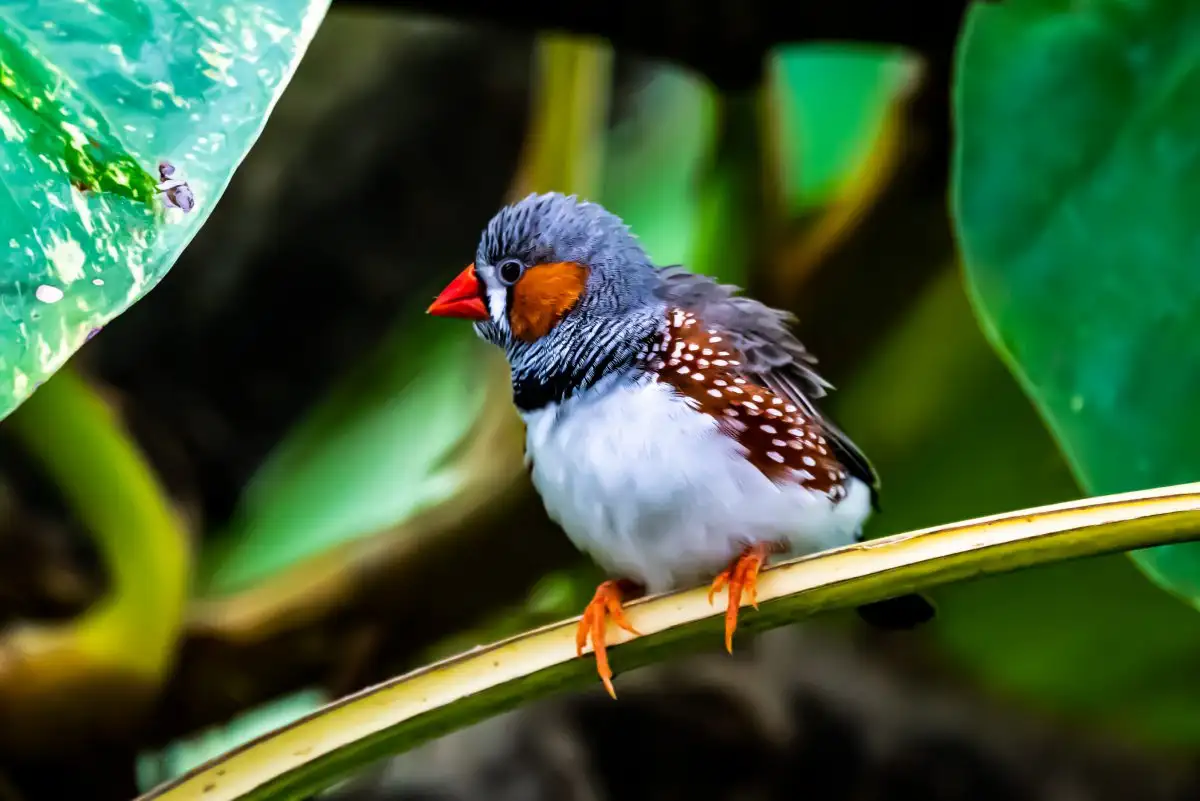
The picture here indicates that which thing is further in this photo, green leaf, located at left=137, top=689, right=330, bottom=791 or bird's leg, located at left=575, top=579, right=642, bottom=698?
green leaf, located at left=137, top=689, right=330, bottom=791

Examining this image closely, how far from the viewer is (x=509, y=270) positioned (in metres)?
1.01

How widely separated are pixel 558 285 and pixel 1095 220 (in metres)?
0.56

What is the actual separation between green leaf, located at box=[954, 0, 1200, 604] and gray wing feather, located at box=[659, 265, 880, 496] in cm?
19

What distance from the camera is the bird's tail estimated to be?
1.06 meters

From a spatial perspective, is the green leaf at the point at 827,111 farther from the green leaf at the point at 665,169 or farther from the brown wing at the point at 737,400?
the brown wing at the point at 737,400

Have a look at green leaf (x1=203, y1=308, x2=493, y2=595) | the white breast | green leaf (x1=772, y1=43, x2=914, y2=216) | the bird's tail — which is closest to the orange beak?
the white breast

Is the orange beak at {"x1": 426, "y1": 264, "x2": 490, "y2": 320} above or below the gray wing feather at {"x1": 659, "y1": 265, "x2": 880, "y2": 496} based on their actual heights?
above

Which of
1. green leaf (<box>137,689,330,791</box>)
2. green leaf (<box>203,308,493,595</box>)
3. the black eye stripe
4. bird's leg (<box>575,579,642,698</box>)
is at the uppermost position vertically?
the black eye stripe

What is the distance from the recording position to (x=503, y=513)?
1533 millimetres

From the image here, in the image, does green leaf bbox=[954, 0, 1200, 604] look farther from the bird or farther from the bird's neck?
the bird's neck

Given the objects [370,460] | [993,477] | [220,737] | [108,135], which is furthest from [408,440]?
[108,135]

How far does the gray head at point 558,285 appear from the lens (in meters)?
1.00

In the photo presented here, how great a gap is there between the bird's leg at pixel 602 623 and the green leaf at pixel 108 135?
0.38 m

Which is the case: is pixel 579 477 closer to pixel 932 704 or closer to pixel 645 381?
pixel 645 381
